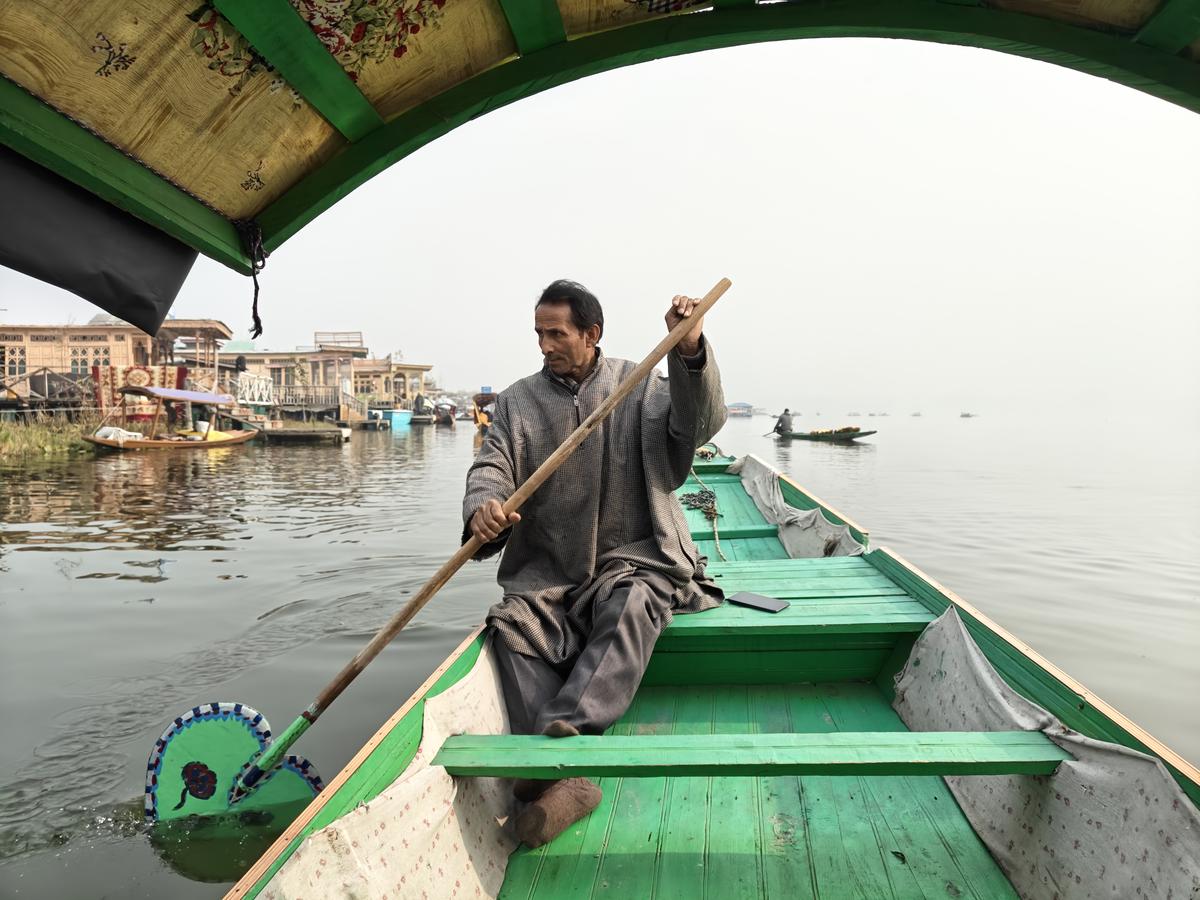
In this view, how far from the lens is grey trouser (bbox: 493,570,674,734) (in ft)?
6.64

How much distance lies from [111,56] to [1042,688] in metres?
2.61

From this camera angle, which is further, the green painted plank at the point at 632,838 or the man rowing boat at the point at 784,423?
the man rowing boat at the point at 784,423

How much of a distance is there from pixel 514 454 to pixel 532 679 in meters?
0.78

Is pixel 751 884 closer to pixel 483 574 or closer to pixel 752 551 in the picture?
pixel 752 551

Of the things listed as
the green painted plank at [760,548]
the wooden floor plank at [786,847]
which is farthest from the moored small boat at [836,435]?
the wooden floor plank at [786,847]

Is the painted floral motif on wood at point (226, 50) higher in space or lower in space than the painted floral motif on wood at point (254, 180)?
higher

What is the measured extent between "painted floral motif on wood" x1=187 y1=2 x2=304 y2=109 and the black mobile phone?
2303 millimetres

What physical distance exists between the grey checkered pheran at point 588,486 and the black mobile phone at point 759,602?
0.33 m

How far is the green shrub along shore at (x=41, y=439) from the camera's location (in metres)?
16.2

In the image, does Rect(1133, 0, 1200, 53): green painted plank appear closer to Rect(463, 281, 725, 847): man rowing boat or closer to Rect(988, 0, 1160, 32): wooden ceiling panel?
Rect(988, 0, 1160, 32): wooden ceiling panel

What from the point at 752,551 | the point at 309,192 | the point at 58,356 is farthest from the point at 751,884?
the point at 58,356

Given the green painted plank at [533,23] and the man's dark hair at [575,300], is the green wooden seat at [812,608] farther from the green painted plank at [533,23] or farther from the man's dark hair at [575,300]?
the green painted plank at [533,23]

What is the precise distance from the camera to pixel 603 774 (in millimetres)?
1634

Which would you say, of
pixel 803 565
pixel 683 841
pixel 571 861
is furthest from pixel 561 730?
pixel 803 565
